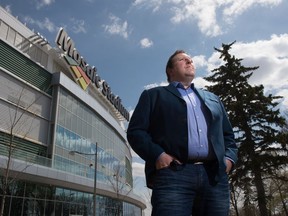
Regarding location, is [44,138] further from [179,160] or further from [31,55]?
[179,160]

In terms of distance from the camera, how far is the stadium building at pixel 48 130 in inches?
963

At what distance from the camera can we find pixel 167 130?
2498 mm

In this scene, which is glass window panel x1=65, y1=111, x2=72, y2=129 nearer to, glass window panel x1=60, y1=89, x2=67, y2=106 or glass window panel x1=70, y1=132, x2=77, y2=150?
glass window panel x1=70, y1=132, x2=77, y2=150

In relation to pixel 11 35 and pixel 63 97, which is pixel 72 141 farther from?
pixel 11 35

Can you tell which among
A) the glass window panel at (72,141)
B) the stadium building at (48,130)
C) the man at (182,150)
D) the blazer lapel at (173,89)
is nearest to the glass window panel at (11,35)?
the stadium building at (48,130)

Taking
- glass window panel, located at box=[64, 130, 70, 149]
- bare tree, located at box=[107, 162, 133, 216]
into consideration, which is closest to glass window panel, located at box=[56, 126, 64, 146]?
glass window panel, located at box=[64, 130, 70, 149]

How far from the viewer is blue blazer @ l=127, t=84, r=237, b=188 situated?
2409 millimetres

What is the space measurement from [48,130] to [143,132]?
28.2 m

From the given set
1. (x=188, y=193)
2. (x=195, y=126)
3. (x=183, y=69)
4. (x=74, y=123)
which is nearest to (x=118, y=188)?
(x=74, y=123)

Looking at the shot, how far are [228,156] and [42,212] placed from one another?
2625cm

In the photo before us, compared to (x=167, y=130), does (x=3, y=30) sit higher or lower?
higher

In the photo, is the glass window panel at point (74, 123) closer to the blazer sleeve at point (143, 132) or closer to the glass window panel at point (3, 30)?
the glass window panel at point (3, 30)

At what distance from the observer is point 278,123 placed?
22812mm

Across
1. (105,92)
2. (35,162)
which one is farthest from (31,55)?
(105,92)
